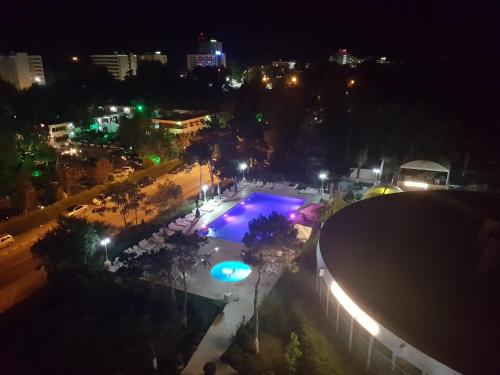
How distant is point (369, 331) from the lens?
11.1m

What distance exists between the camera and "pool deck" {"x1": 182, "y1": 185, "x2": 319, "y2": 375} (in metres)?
14.0

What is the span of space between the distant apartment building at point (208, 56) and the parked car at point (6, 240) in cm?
9417

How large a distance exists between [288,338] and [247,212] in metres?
15.8

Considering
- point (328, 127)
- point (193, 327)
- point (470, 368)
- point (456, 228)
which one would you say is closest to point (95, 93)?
point (328, 127)

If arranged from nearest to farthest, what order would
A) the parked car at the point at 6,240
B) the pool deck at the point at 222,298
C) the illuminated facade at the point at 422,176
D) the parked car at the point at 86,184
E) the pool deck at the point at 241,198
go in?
the pool deck at the point at 222,298 < the parked car at the point at 6,240 < the pool deck at the point at 241,198 < the illuminated facade at the point at 422,176 < the parked car at the point at 86,184

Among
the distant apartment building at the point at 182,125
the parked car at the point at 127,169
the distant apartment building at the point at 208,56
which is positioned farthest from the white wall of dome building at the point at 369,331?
the distant apartment building at the point at 208,56

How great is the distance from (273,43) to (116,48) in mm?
51592

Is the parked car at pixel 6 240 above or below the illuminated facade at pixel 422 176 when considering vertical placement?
below

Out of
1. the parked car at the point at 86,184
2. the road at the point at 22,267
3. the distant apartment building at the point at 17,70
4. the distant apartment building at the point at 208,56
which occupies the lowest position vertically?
the road at the point at 22,267

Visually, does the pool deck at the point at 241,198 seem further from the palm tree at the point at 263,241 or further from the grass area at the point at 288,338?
the palm tree at the point at 263,241

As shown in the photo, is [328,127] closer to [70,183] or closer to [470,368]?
[70,183]

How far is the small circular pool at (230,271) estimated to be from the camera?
19344 millimetres

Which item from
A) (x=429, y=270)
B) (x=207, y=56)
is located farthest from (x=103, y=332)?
(x=207, y=56)

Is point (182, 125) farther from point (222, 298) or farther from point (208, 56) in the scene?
point (208, 56)
